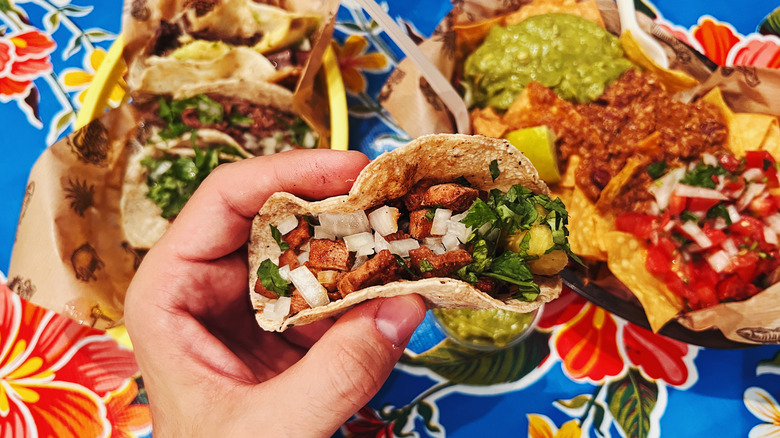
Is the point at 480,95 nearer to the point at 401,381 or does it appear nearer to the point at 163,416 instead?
the point at 401,381

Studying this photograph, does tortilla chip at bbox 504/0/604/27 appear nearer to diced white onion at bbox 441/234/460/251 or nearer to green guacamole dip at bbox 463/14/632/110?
green guacamole dip at bbox 463/14/632/110

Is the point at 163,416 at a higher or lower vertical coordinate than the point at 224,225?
lower

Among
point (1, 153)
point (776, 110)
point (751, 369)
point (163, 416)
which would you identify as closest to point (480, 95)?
point (776, 110)

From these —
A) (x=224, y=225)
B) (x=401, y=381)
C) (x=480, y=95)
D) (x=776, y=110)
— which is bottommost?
(x=401, y=381)

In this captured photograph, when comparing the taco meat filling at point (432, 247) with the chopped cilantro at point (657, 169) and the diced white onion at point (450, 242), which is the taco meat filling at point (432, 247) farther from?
the chopped cilantro at point (657, 169)

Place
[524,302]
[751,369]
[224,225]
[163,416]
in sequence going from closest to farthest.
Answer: [524,302]
[163,416]
[224,225]
[751,369]

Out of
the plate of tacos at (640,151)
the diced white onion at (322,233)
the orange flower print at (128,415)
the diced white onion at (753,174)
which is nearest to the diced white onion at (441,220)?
the diced white onion at (322,233)
